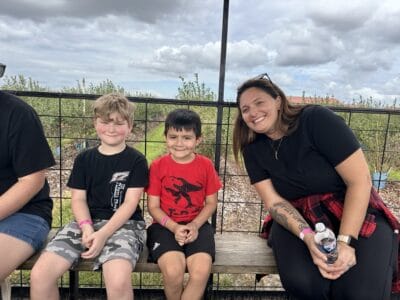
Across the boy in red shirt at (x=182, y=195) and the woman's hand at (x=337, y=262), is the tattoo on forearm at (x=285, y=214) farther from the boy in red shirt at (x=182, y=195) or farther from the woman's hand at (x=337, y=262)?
the boy in red shirt at (x=182, y=195)

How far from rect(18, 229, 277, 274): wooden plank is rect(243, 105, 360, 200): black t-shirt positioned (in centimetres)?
38

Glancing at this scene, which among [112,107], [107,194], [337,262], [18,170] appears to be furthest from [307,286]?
[18,170]

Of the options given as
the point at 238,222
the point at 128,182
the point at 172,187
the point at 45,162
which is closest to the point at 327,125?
the point at 172,187

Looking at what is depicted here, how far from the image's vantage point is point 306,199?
2.05 meters

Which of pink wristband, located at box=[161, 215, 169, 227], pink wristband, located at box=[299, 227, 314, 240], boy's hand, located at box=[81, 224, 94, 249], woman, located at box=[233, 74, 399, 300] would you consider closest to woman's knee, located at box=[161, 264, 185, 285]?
pink wristband, located at box=[161, 215, 169, 227]

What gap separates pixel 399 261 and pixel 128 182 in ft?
4.86

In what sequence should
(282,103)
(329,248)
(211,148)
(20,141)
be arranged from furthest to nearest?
1. (211,148)
2. (282,103)
3. (20,141)
4. (329,248)

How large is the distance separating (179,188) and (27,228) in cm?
83

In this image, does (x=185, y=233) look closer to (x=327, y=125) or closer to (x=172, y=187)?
(x=172, y=187)

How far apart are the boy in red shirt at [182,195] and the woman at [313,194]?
0.87 ft

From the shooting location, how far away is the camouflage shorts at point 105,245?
191 cm

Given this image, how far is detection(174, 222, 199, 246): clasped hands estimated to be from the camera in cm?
205

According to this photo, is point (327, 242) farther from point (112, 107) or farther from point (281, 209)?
point (112, 107)

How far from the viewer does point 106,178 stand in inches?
85.8
